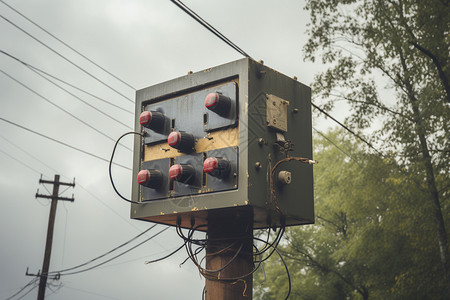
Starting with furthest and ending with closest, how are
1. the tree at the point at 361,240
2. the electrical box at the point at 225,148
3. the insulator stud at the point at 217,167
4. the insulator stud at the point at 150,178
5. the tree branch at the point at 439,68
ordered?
the tree at the point at 361,240 → the tree branch at the point at 439,68 → the insulator stud at the point at 150,178 → the electrical box at the point at 225,148 → the insulator stud at the point at 217,167

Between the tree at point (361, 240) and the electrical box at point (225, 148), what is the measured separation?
376 inches

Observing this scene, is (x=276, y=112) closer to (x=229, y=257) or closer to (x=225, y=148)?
(x=225, y=148)

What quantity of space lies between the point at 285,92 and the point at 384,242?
13.2 metres

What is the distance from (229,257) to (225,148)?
1.04 m

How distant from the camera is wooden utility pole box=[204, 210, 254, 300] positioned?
4969mm

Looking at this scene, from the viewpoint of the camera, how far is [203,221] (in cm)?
530

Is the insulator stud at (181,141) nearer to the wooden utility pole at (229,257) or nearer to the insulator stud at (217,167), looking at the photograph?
the insulator stud at (217,167)

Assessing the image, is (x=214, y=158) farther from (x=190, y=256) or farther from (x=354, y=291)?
(x=354, y=291)

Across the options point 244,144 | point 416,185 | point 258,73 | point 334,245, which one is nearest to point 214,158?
point 244,144

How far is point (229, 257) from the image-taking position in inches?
198

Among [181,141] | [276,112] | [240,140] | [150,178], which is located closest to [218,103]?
[240,140]

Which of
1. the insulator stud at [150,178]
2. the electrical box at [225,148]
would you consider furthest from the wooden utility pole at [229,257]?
the insulator stud at [150,178]

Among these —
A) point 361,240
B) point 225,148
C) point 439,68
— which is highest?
point 439,68

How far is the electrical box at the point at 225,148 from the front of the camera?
183 inches
